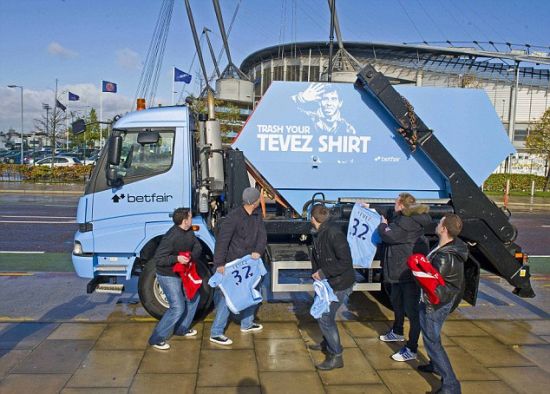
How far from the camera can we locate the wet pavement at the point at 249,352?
4.50 m

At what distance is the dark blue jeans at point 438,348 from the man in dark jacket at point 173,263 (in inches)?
98.1

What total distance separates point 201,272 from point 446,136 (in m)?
3.77

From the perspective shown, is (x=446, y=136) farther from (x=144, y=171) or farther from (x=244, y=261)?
(x=144, y=171)

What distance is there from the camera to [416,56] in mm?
57781

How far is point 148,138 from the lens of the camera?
5.94m

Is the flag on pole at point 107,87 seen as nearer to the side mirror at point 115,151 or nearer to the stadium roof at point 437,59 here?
the side mirror at point 115,151

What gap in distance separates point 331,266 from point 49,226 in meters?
11.5

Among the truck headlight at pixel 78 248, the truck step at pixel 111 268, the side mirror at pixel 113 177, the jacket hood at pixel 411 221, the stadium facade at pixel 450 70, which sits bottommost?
the truck step at pixel 111 268

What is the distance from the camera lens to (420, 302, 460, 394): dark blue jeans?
422 cm

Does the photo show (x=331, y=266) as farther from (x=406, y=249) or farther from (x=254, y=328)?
(x=254, y=328)

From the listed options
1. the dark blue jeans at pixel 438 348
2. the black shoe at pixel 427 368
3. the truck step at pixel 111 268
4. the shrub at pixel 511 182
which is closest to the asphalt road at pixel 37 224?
the truck step at pixel 111 268

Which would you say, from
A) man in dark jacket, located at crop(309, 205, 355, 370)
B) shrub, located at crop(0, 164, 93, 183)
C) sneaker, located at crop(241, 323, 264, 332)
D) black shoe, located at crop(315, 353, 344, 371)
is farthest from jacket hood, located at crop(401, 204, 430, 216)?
shrub, located at crop(0, 164, 93, 183)

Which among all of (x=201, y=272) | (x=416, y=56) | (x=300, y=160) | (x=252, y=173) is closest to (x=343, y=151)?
(x=300, y=160)

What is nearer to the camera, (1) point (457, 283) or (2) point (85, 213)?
(1) point (457, 283)
